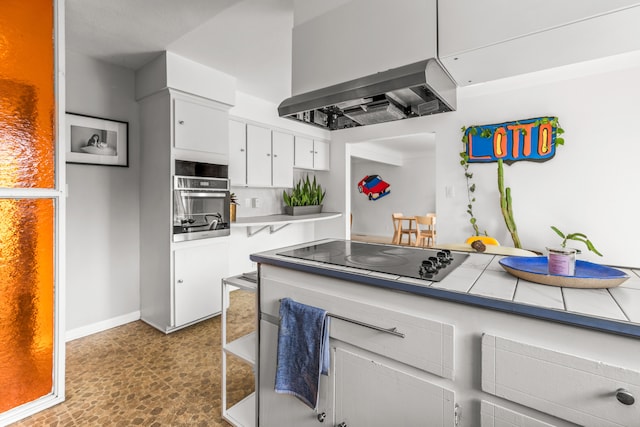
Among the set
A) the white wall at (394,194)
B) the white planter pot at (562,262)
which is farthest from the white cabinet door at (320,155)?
the white planter pot at (562,262)

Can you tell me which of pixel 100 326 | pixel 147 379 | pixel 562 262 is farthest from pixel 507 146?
pixel 100 326

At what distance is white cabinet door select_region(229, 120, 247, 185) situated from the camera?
3.48 metres

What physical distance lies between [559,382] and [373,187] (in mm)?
8135

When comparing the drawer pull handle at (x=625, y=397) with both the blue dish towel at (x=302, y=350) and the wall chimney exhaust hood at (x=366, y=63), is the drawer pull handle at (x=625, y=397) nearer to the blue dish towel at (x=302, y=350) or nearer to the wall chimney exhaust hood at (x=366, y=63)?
the blue dish towel at (x=302, y=350)

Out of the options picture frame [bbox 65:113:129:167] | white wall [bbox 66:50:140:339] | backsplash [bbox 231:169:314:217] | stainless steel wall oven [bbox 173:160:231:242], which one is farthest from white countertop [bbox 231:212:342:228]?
picture frame [bbox 65:113:129:167]

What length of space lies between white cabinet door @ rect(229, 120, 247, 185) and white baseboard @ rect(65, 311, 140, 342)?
65.8 inches

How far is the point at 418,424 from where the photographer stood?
989 millimetres

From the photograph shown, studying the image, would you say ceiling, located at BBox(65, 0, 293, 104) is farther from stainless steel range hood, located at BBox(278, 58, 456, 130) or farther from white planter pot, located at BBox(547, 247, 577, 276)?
white planter pot, located at BBox(547, 247, 577, 276)

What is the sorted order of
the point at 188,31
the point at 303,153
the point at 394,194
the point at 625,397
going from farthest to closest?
the point at 394,194 < the point at 303,153 < the point at 188,31 < the point at 625,397

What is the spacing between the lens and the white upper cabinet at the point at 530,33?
1069 millimetres

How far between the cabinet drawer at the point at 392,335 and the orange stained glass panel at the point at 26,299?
5.13 feet

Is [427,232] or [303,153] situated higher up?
[303,153]

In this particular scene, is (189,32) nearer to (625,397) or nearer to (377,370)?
(377,370)

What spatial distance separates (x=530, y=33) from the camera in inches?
45.3
